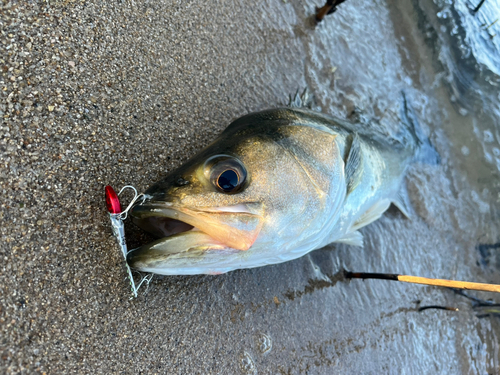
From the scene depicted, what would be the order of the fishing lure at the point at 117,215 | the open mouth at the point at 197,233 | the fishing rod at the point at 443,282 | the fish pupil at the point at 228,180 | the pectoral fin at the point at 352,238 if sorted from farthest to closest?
the pectoral fin at the point at 352,238, the fishing rod at the point at 443,282, the fishing lure at the point at 117,215, the fish pupil at the point at 228,180, the open mouth at the point at 197,233

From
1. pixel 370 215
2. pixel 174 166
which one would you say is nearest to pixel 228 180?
pixel 174 166

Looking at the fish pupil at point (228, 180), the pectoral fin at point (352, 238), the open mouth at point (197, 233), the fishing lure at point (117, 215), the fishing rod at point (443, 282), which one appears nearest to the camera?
the open mouth at point (197, 233)

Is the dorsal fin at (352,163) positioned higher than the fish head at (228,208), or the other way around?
the dorsal fin at (352,163)

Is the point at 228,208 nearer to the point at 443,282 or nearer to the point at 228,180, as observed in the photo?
the point at 228,180

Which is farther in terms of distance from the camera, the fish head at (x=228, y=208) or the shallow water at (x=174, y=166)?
the shallow water at (x=174, y=166)

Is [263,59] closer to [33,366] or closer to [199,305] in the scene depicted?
[199,305]

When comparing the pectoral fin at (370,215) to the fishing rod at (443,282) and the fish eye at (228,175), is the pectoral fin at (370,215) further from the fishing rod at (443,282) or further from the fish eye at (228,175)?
the fish eye at (228,175)

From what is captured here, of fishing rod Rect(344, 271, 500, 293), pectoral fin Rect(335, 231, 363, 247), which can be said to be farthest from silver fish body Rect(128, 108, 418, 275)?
fishing rod Rect(344, 271, 500, 293)

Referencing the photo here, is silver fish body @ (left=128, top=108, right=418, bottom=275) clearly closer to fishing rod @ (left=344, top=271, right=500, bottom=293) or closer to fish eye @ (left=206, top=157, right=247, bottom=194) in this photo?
fish eye @ (left=206, top=157, right=247, bottom=194)

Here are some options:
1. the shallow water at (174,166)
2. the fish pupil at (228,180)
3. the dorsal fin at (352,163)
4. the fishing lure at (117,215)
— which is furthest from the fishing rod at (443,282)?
the fishing lure at (117,215)
